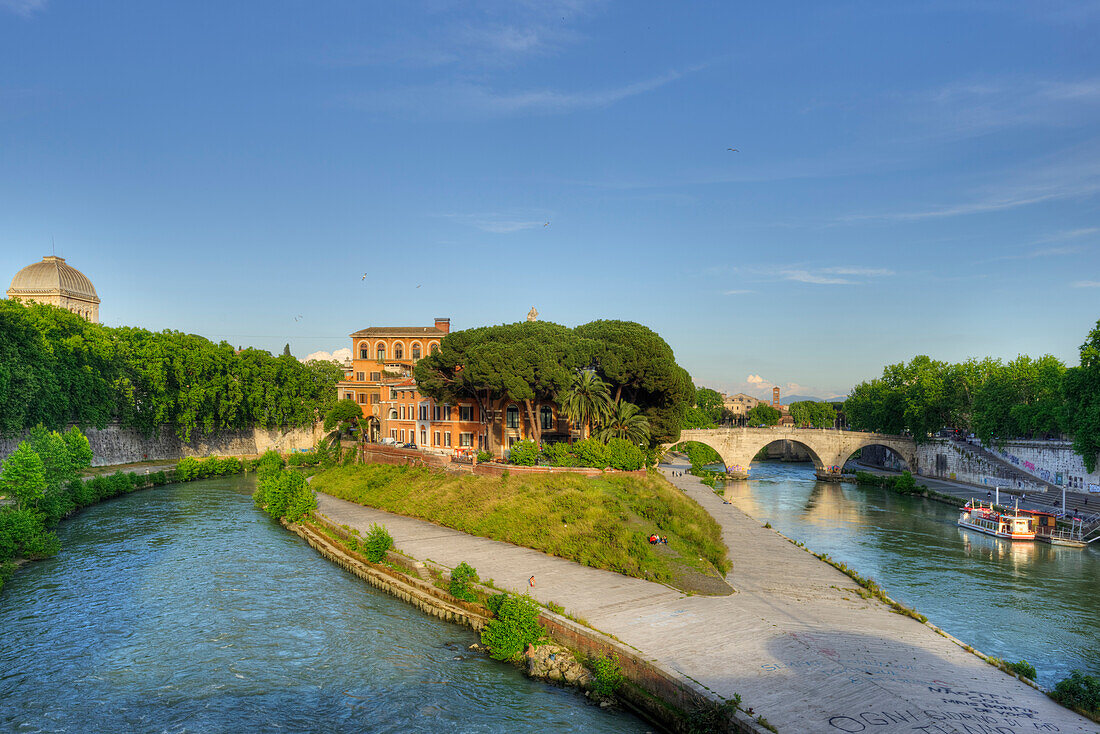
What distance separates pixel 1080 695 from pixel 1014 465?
55033 mm

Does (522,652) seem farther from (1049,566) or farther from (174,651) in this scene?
(1049,566)

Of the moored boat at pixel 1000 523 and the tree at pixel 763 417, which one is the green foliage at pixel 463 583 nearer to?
the moored boat at pixel 1000 523

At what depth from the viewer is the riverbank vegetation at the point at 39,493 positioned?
30953mm

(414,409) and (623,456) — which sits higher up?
(414,409)

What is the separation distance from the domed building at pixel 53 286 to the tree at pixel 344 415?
4692cm

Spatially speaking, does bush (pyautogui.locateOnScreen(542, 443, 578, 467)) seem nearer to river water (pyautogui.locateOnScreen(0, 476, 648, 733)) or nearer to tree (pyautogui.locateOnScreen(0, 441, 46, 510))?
river water (pyautogui.locateOnScreen(0, 476, 648, 733))

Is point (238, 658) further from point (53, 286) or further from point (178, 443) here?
point (53, 286)

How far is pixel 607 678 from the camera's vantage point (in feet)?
58.0

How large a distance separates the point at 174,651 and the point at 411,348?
56533mm

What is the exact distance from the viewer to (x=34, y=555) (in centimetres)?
3175

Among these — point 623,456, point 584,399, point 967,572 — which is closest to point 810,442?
point 584,399

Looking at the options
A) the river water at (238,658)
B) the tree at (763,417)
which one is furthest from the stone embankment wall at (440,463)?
the tree at (763,417)

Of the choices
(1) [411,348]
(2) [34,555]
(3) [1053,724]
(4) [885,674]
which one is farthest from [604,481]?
(1) [411,348]

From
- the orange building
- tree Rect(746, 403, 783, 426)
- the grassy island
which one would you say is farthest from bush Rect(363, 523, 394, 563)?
tree Rect(746, 403, 783, 426)
